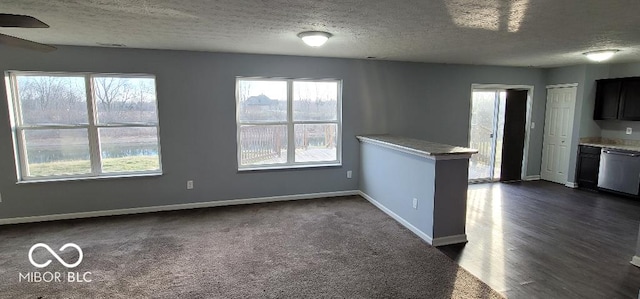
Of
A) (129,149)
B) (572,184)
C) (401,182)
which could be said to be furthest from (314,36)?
(572,184)

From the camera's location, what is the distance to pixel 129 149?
4445 mm

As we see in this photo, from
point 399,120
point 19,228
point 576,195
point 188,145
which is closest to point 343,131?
point 399,120

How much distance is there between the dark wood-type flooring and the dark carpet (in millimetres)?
375

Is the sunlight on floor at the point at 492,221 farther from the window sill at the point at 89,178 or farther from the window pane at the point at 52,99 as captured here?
the window pane at the point at 52,99

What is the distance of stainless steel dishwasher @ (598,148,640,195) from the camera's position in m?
4.97

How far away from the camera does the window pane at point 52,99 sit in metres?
4.04

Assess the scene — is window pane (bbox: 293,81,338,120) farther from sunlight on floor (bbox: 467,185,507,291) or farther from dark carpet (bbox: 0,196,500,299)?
sunlight on floor (bbox: 467,185,507,291)

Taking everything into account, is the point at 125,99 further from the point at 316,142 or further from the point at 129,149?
the point at 316,142

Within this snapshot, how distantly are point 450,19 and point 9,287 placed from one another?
4247 mm

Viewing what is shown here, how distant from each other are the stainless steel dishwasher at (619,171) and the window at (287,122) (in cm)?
444

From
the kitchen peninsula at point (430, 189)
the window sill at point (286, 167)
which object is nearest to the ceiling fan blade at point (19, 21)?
the window sill at point (286, 167)

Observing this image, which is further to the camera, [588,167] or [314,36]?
[588,167]

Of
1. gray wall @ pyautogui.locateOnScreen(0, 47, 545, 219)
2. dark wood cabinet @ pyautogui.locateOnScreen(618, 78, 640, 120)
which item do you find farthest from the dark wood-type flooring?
gray wall @ pyautogui.locateOnScreen(0, 47, 545, 219)

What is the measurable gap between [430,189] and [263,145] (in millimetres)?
2627
